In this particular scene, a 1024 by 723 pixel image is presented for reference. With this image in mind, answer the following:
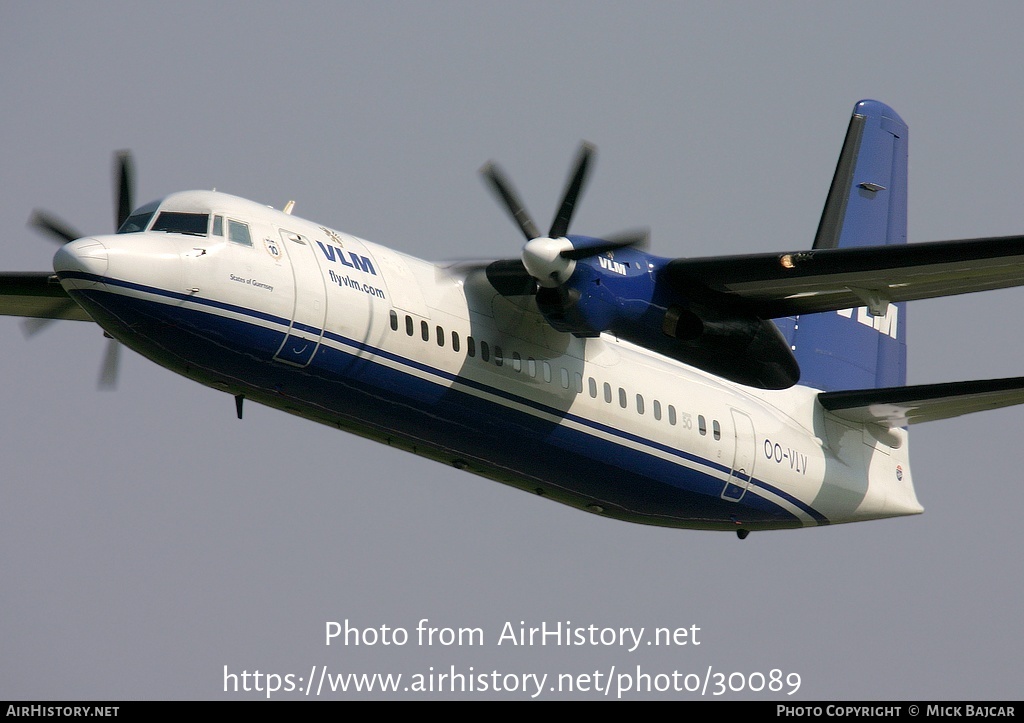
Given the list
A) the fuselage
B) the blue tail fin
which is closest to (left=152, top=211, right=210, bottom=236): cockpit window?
the fuselage

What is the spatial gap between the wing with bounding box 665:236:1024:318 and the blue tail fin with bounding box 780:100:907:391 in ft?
14.7

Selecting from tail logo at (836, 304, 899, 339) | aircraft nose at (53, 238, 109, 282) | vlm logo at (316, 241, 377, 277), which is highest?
tail logo at (836, 304, 899, 339)

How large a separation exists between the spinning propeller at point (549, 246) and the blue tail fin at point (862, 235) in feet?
20.4

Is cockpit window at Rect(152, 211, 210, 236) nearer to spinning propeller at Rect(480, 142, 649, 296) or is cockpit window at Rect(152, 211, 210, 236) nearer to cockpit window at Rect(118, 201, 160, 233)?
cockpit window at Rect(118, 201, 160, 233)

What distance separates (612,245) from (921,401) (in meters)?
5.92

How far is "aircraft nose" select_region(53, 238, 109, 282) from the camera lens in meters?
14.4

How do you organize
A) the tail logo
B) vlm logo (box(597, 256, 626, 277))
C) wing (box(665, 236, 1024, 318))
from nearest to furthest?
wing (box(665, 236, 1024, 318)) → vlm logo (box(597, 256, 626, 277)) → the tail logo

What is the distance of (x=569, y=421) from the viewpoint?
17719 mm

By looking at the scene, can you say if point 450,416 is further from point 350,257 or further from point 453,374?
point 350,257

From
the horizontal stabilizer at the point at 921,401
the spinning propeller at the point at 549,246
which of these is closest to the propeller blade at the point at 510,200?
the spinning propeller at the point at 549,246

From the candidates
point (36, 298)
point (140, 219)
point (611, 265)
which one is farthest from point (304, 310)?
point (36, 298)
